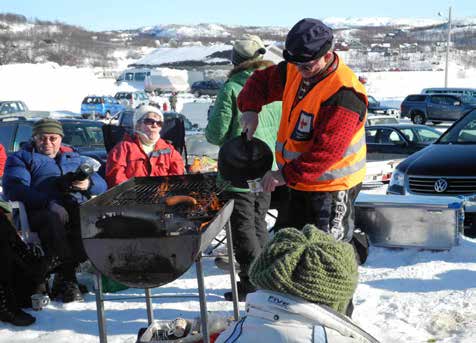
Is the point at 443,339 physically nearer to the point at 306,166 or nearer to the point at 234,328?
the point at 306,166

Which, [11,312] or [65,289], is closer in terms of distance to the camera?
[11,312]

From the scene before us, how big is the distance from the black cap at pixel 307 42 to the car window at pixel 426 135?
10.2m

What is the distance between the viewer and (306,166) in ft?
10.9

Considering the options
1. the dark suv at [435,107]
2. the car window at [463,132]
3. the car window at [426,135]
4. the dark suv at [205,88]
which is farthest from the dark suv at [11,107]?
the dark suv at [205,88]

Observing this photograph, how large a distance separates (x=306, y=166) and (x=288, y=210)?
1.46 feet

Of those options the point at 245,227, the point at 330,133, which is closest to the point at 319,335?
the point at 330,133

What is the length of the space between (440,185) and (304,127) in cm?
402

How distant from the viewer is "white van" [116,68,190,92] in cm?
6256

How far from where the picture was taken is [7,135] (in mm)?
10930

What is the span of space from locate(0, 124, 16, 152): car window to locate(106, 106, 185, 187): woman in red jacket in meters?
6.33

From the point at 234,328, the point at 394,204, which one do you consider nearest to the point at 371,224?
the point at 394,204

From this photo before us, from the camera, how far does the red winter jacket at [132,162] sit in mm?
5008

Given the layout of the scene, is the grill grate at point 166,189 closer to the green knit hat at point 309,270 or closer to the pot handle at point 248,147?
the pot handle at point 248,147

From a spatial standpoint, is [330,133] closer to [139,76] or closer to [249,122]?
[249,122]
